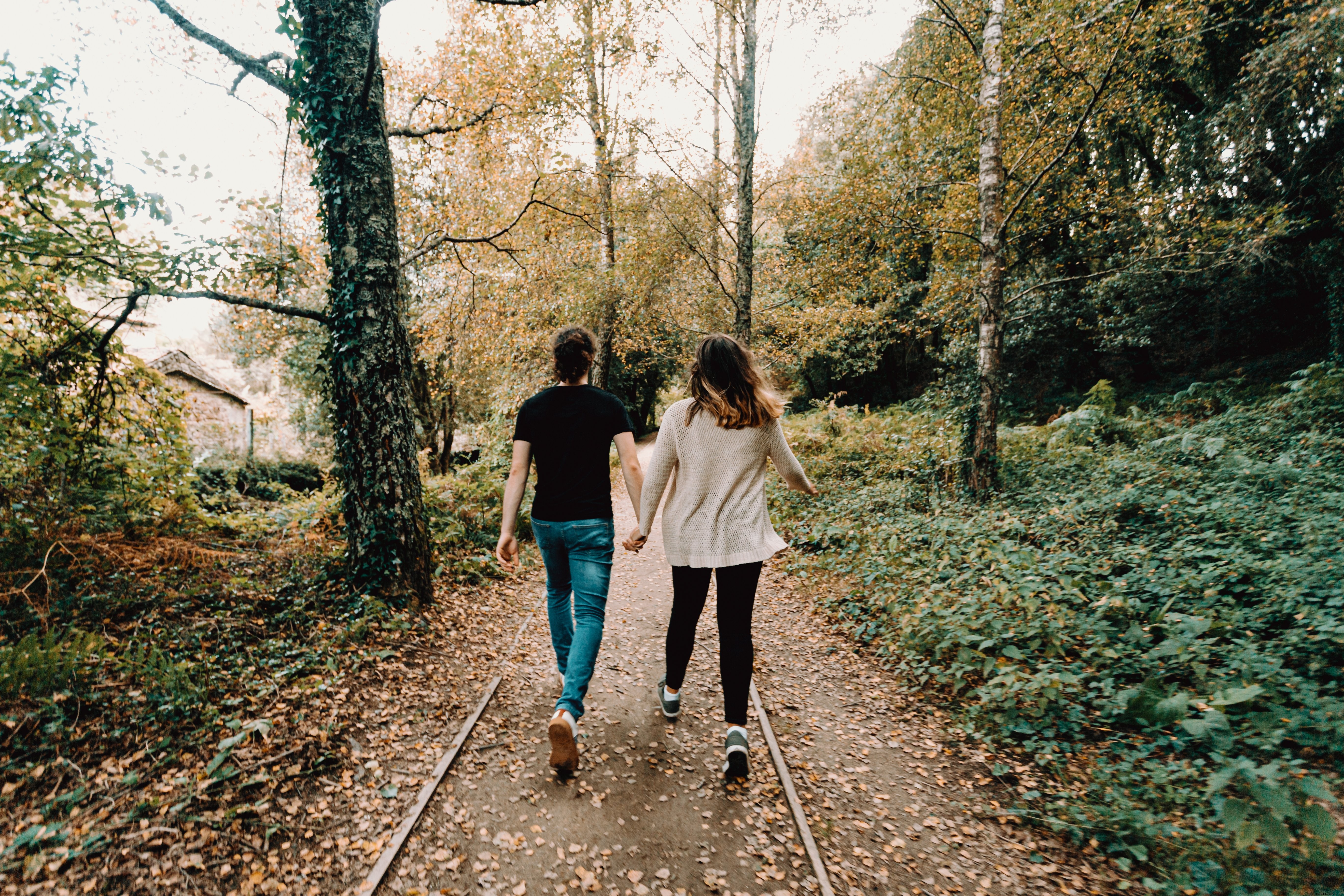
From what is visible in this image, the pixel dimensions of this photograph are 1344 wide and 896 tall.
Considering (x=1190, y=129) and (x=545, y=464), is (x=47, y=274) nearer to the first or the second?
(x=545, y=464)

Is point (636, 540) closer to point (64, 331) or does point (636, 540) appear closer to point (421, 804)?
point (421, 804)

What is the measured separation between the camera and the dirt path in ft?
8.15

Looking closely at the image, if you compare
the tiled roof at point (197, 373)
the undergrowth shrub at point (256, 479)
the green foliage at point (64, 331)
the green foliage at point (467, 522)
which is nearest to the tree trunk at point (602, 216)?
the green foliage at point (467, 522)

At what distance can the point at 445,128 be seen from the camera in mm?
5637

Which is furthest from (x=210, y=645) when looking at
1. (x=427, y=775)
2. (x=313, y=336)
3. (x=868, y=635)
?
(x=313, y=336)

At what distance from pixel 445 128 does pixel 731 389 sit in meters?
4.64

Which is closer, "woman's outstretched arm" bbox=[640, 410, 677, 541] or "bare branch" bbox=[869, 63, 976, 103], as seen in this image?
"woman's outstretched arm" bbox=[640, 410, 677, 541]

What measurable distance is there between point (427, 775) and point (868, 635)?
3747 millimetres

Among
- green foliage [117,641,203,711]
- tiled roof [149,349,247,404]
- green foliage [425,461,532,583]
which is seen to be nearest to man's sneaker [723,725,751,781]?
green foliage [117,641,203,711]

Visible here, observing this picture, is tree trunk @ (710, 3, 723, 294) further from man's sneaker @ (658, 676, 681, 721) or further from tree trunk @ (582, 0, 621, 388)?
man's sneaker @ (658, 676, 681, 721)

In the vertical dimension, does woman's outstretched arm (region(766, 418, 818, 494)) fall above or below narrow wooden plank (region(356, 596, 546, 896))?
above

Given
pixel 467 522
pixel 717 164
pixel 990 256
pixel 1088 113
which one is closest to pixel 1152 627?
pixel 990 256

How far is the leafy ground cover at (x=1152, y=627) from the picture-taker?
2490mm

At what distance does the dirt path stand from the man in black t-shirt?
402mm
